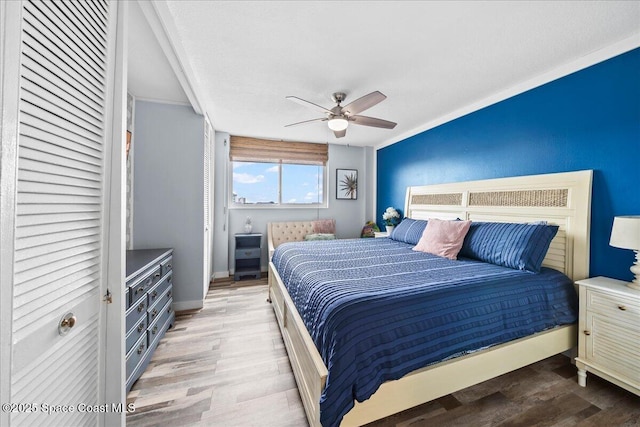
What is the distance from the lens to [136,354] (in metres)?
1.75

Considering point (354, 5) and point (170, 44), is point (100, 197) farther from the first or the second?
point (354, 5)

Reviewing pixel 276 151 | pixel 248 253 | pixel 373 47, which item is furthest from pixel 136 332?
pixel 276 151

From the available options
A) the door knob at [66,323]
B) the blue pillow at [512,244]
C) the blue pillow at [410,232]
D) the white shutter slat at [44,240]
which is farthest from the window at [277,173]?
the door knob at [66,323]

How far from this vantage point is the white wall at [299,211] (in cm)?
428

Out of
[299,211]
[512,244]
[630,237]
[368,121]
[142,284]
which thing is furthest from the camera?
[299,211]

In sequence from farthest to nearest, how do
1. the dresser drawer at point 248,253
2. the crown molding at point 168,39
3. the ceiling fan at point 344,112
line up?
the dresser drawer at point 248,253
the ceiling fan at point 344,112
the crown molding at point 168,39

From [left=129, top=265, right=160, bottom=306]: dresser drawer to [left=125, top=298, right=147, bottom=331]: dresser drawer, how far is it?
4 cm

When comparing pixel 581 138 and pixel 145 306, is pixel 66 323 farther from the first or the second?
pixel 581 138

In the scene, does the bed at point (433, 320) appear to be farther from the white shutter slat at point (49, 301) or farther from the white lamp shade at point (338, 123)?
the white lamp shade at point (338, 123)

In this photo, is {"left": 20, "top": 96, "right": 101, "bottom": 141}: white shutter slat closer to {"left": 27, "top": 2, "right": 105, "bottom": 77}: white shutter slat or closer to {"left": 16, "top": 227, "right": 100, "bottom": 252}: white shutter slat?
{"left": 27, "top": 2, "right": 105, "bottom": 77}: white shutter slat

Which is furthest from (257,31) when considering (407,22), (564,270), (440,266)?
(564,270)

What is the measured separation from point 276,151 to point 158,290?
3.06 meters

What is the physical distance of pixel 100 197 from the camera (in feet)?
3.31

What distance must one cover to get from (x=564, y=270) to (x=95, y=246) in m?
3.28
